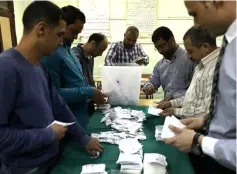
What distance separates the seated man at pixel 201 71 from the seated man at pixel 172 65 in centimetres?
40

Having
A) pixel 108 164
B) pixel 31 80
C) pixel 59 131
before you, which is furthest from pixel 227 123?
pixel 31 80

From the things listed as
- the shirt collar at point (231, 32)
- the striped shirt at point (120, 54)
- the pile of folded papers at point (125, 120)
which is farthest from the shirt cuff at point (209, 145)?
the striped shirt at point (120, 54)

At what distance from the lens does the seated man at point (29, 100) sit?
2.99 ft

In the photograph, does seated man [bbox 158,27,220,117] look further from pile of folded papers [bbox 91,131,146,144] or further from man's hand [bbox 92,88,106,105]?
man's hand [bbox 92,88,106,105]

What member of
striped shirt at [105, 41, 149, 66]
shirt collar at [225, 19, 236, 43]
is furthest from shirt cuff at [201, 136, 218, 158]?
striped shirt at [105, 41, 149, 66]

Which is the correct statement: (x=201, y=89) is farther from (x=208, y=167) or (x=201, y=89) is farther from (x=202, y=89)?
(x=208, y=167)

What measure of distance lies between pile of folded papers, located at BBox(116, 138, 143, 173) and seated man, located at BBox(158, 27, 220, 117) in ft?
1.50

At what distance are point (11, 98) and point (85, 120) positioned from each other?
33.3 inches

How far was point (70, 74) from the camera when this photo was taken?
5.08ft

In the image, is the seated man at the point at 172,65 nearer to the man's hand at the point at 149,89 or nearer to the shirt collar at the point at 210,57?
the man's hand at the point at 149,89

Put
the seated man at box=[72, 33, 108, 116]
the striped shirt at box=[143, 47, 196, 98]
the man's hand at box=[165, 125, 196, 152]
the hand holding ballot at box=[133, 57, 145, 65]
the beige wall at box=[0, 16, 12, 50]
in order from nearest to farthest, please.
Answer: the man's hand at box=[165, 125, 196, 152] < the striped shirt at box=[143, 47, 196, 98] < the seated man at box=[72, 33, 108, 116] < the beige wall at box=[0, 16, 12, 50] < the hand holding ballot at box=[133, 57, 145, 65]

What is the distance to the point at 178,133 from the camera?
93 centimetres

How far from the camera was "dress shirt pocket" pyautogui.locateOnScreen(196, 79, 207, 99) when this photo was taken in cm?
136

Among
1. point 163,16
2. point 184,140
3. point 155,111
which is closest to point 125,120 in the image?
point 155,111
